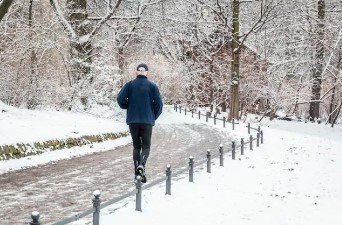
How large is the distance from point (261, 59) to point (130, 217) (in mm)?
33084

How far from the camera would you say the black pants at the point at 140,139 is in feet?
29.1

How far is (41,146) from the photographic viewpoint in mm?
15008

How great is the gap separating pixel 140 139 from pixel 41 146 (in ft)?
22.5

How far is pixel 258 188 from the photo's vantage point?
428 inches

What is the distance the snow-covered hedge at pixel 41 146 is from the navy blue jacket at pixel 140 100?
5.77m

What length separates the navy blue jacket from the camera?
881cm

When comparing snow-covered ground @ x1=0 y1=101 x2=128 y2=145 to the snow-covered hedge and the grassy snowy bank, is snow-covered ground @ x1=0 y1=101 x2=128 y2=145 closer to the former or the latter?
the grassy snowy bank

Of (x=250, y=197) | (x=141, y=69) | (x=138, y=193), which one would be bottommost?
(x=250, y=197)

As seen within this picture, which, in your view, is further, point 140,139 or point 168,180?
point 168,180

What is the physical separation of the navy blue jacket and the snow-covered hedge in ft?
18.9

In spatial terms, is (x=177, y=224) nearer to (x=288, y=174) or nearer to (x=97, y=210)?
(x=97, y=210)

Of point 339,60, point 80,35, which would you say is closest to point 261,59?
point 339,60

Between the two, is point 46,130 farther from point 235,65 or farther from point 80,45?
point 235,65

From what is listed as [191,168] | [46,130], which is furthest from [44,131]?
[191,168]
